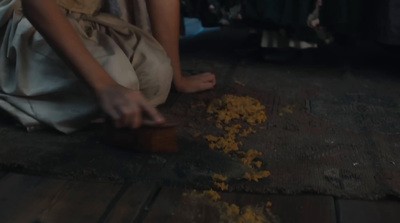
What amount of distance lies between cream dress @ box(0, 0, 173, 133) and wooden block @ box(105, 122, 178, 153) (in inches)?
5.0

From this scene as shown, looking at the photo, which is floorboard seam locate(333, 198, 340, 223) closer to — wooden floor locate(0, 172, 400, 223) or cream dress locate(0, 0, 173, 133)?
wooden floor locate(0, 172, 400, 223)

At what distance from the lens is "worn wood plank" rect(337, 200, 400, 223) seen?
0.84 metres

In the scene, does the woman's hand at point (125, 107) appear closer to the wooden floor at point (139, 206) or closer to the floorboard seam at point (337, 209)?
the wooden floor at point (139, 206)

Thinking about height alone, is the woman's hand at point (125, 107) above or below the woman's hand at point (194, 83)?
above

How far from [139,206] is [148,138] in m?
0.19

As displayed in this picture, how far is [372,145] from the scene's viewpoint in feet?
3.68

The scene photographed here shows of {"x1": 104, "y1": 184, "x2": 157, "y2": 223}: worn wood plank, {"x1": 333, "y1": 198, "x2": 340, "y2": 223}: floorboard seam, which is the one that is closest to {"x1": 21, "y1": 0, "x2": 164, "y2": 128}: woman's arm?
{"x1": 104, "y1": 184, "x2": 157, "y2": 223}: worn wood plank

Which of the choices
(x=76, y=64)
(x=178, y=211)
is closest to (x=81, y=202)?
(x=178, y=211)

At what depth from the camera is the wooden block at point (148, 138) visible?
104 cm

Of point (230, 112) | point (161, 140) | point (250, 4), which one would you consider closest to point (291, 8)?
point (250, 4)

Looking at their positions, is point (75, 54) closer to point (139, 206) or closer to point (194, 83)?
point (139, 206)

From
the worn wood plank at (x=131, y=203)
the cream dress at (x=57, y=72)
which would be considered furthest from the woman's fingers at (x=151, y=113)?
the cream dress at (x=57, y=72)

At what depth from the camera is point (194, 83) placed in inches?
59.2

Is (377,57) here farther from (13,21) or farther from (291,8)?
(13,21)
